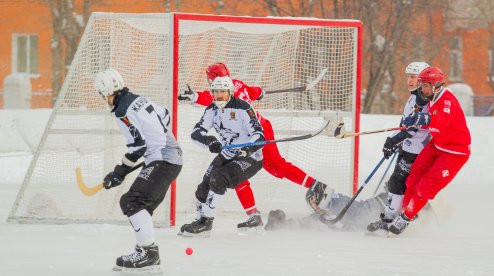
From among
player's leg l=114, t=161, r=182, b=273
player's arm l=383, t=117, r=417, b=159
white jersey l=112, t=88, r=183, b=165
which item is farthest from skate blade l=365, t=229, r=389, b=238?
player's leg l=114, t=161, r=182, b=273

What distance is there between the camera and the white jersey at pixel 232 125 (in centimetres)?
407

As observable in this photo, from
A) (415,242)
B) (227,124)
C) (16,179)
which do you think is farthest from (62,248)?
(16,179)

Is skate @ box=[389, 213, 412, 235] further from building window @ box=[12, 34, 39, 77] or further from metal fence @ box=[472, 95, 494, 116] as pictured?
building window @ box=[12, 34, 39, 77]

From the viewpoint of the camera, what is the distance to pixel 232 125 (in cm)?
416

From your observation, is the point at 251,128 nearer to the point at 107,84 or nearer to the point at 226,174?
the point at 226,174

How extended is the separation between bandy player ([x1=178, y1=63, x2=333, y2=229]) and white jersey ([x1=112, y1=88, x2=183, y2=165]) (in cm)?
122

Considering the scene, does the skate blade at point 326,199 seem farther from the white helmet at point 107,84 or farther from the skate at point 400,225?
the white helmet at point 107,84

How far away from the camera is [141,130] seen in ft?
10.1

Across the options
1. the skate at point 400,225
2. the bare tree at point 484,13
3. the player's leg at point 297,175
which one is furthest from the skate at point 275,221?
the bare tree at point 484,13

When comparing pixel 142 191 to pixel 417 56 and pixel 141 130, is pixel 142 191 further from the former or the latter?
pixel 417 56

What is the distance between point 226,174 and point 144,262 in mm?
1191

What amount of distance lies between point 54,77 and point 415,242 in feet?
31.5

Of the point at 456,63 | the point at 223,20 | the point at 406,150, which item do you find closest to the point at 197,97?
the point at 223,20

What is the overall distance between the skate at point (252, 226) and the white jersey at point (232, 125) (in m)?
0.49
